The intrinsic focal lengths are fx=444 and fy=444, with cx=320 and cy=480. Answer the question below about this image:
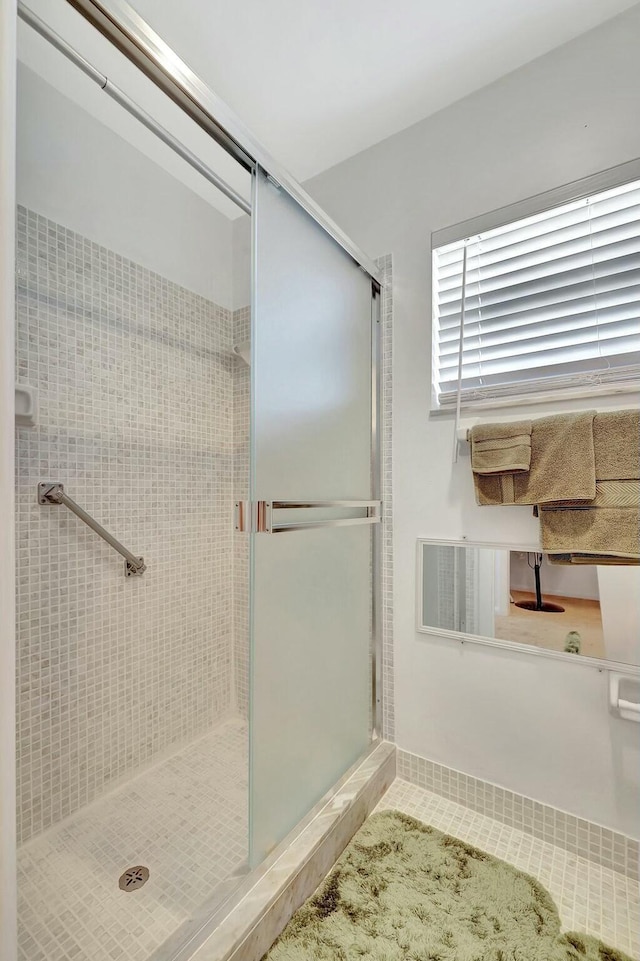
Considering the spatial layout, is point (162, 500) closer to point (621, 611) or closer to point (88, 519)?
point (88, 519)

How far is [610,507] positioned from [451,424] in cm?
53

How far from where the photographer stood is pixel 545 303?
1.38 meters

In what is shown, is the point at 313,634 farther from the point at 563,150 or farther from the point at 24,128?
the point at 24,128

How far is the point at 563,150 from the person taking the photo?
1.31m

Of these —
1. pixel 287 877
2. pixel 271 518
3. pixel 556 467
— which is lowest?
pixel 287 877

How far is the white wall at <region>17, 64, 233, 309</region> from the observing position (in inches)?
54.1

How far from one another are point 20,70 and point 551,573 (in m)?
2.21

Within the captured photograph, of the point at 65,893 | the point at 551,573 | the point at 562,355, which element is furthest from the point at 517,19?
the point at 65,893

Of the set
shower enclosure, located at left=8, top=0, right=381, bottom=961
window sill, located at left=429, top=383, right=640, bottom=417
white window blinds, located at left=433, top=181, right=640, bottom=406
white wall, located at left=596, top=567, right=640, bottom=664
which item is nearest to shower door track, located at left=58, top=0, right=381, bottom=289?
shower enclosure, located at left=8, top=0, right=381, bottom=961

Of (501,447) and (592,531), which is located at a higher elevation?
(501,447)

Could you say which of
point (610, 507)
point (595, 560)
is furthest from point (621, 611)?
point (610, 507)

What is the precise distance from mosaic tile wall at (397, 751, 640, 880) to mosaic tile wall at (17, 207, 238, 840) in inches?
36.9

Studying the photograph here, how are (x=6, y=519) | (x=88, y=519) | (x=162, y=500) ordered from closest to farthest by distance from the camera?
(x=6, y=519) → (x=88, y=519) → (x=162, y=500)

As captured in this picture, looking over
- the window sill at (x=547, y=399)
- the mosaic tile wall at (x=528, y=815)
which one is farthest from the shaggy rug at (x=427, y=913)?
the window sill at (x=547, y=399)
